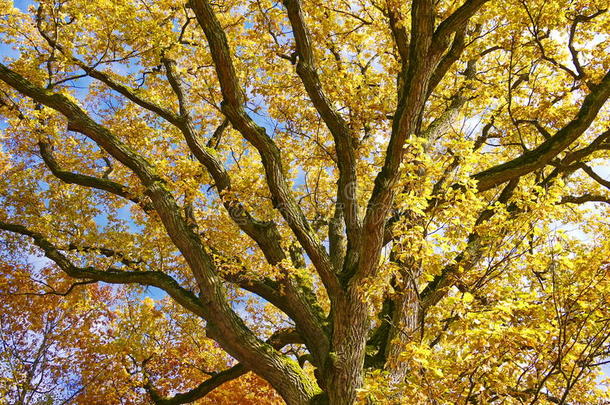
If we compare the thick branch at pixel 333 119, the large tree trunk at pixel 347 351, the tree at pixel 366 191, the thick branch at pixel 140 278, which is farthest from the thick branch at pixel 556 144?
the thick branch at pixel 140 278

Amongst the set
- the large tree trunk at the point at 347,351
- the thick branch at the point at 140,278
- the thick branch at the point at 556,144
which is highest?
the thick branch at the point at 140,278

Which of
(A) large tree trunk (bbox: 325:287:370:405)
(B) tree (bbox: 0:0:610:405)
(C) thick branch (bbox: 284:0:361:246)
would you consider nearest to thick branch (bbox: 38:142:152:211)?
(B) tree (bbox: 0:0:610:405)

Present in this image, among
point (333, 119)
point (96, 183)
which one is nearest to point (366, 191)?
point (333, 119)

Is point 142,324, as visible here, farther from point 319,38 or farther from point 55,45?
point 319,38

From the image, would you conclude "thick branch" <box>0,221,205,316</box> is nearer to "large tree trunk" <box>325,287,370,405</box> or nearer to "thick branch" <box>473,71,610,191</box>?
"large tree trunk" <box>325,287,370,405</box>

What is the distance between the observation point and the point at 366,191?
933 centimetres

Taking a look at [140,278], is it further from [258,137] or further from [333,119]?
[333,119]

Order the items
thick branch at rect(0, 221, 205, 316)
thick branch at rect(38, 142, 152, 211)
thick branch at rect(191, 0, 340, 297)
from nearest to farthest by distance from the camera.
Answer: thick branch at rect(191, 0, 340, 297), thick branch at rect(0, 221, 205, 316), thick branch at rect(38, 142, 152, 211)

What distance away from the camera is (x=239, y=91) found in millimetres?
6141

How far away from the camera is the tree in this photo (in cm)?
377

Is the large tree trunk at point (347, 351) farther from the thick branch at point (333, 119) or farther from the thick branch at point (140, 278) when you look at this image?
the thick branch at point (140, 278)

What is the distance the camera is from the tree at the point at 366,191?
3773 millimetres

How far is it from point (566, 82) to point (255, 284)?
6839 mm

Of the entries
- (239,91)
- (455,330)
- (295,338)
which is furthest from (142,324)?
(455,330)
